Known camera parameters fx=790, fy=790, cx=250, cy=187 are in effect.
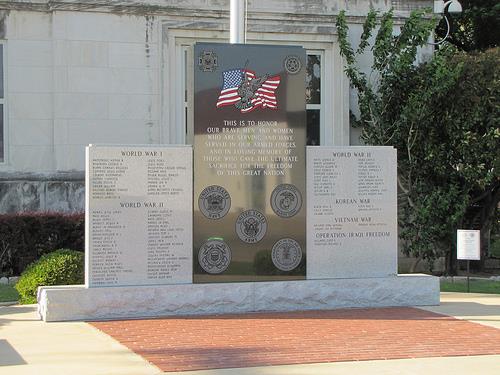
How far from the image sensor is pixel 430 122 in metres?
15.6

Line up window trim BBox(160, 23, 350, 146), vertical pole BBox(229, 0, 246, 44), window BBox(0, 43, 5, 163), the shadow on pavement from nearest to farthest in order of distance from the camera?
the shadow on pavement < vertical pole BBox(229, 0, 246, 44) < window BBox(0, 43, 5, 163) < window trim BBox(160, 23, 350, 146)

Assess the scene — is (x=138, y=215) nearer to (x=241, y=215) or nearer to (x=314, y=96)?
(x=241, y=215)

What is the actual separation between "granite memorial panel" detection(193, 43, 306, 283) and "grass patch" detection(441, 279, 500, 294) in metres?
4.39

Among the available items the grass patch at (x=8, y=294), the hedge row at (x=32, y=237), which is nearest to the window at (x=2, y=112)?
the hedge row at (x=32, y=237)

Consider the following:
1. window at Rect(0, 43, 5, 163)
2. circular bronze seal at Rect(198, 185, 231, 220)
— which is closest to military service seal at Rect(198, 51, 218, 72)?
circular bronze seal at Rect(198, 185, 231, 220)

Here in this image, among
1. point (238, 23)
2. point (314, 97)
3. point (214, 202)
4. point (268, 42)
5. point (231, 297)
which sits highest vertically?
point (268, 42)

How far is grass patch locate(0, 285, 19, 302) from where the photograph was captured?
12406 mm

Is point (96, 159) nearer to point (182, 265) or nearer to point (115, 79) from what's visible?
point (182, 265)

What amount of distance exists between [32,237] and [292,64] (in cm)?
614

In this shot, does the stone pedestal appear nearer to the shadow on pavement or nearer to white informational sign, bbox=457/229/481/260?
the shadow on pavement

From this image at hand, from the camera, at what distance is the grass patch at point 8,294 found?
1241 centimetres

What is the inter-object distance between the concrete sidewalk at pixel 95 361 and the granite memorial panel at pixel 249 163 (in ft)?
7.12

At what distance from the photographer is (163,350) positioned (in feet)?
26.3

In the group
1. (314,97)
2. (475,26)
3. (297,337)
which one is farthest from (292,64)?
(475,26)
